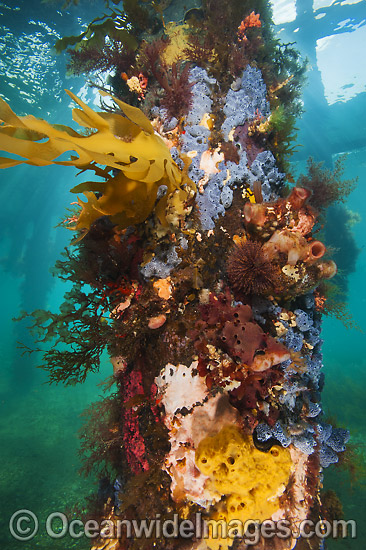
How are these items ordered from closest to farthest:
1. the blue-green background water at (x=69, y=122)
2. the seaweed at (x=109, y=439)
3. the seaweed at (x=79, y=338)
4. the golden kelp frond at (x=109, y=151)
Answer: the golden kelp frond at (x=109, y=151), the seaweed at (x=79, y=338), the seaweed at (x=109, y=439), the blue-green background water at (x=69, y=122)

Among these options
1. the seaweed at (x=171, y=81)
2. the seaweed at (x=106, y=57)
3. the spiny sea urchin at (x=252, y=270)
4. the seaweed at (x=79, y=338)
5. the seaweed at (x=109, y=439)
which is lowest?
the seaweed at (x=109, y=439)

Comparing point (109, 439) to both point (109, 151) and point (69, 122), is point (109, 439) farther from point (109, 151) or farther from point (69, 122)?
point (69, 122)

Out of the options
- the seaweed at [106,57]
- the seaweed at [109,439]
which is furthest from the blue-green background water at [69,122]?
the seaweed at [106,57]

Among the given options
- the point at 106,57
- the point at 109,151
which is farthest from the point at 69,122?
the point at 109,151

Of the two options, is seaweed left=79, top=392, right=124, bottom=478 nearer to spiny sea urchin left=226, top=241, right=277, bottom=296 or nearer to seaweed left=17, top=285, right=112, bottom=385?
seaweed left=17, top=285, right=112, bottom=385

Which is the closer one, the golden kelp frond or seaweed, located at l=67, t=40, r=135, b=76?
the golden kelp frond

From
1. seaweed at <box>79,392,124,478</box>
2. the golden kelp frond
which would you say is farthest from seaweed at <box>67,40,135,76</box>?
seaweed at <box>79,392,124,478</box>

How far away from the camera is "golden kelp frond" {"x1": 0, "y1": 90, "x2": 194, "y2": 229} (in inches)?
88.3

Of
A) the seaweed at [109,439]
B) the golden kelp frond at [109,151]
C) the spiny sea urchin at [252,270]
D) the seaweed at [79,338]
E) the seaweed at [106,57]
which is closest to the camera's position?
the golden kelp frond at [109,151]

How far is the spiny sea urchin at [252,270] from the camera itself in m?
2.84

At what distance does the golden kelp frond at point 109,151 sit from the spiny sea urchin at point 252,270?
3.45ft

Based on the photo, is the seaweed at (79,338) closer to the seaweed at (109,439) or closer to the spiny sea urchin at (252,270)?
the seaweed at (109,439)

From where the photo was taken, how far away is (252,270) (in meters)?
2.85

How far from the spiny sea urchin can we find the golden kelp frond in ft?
3.45
